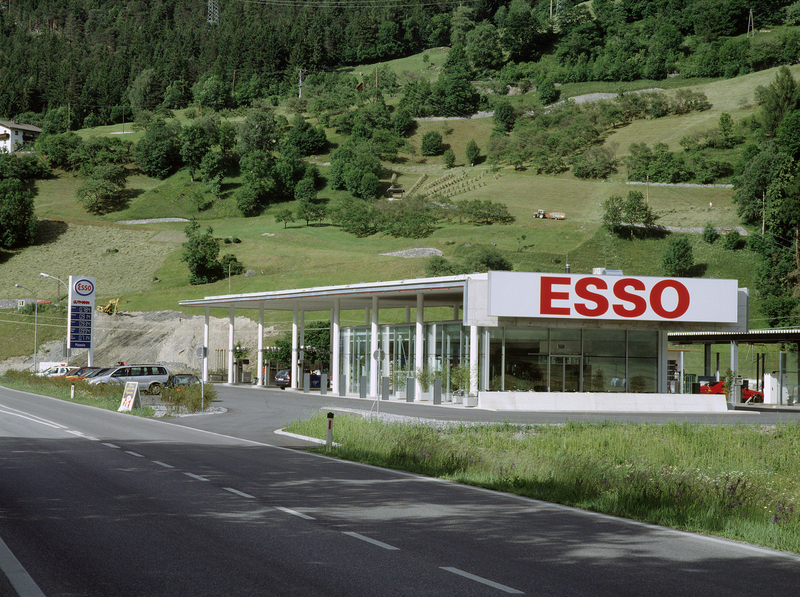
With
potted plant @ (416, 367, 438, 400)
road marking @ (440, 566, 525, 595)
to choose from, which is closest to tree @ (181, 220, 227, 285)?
potted plant @ (416, 367, 438, 400)

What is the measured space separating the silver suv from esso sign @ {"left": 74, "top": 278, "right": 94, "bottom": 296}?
862 centimetres

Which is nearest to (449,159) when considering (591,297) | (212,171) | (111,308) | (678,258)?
(212,171)

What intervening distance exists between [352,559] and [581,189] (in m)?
119

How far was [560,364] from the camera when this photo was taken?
38.6 meters

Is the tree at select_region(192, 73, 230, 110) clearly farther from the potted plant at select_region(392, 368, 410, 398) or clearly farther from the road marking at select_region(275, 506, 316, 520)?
the road marking at select_region(275, 506, 316, 520)

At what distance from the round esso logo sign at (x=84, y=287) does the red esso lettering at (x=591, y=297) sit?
3023 centimetres

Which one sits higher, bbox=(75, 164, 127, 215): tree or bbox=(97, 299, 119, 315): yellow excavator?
bbox=(75, 164, 127, 215): tree

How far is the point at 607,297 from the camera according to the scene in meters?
36.9

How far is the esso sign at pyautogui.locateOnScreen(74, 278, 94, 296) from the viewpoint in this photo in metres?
50.0

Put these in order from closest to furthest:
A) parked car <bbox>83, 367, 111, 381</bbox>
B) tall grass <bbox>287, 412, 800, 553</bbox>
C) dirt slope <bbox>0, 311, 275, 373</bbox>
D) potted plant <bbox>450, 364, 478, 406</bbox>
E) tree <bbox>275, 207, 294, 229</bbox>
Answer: tall grass <bbox>287, 412, 800, 553</bbox>
potted plant <bbox>450, 364, 478, 406</bbox>
parked car <bbox>83, 367, 111, 381</bbox>
dirt slope <bbox>0, 311, 275, 373</bbox>
tree <bbox>275, 207, 294, 229</bbox>

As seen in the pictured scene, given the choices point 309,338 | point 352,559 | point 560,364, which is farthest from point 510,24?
point 352,559

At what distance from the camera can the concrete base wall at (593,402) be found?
1380 inches

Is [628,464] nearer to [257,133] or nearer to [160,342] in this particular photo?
[160,342]

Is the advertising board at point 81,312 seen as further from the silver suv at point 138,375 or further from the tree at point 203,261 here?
the tree at point 203,261
